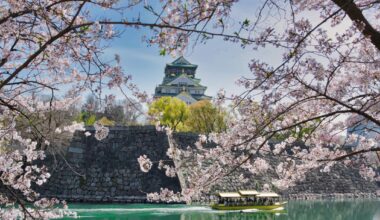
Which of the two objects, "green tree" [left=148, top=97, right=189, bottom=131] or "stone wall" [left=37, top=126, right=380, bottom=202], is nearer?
"stone wall" [left=37, top=126, right=380, bottom=202]

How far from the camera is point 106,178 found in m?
18.7

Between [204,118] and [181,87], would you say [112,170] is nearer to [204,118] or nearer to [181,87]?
[204,118]

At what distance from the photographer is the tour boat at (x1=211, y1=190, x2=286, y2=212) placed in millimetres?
17611

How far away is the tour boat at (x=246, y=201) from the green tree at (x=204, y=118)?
10.4m

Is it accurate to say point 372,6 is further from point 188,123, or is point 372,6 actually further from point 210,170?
point 188,123

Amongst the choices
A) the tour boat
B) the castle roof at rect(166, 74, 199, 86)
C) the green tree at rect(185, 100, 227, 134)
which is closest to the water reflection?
→ the tour boat

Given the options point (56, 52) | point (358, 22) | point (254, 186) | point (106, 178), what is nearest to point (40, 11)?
point (56, 52)

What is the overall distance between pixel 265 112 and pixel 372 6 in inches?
50.7

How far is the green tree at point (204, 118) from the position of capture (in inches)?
1160

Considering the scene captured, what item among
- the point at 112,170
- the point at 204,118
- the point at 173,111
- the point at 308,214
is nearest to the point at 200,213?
the point at 308,214

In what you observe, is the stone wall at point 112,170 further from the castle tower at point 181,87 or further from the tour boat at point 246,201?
the castle tower at point 181,87

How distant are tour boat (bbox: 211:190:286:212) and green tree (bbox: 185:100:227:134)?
10.4 meters

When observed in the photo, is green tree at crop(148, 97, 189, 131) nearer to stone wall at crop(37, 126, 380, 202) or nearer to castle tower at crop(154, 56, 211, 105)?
stone wall at crop(37, 126, 380, 202)

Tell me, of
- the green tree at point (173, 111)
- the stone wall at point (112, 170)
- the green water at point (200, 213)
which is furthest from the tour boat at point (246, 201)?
the green tree at point (173, 111)
